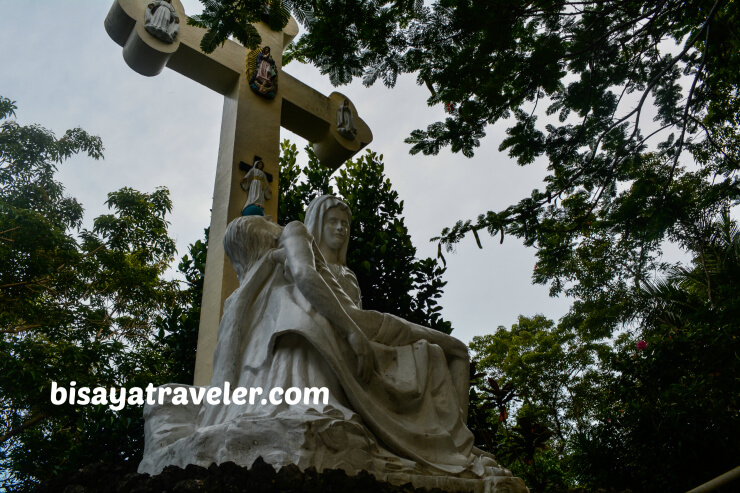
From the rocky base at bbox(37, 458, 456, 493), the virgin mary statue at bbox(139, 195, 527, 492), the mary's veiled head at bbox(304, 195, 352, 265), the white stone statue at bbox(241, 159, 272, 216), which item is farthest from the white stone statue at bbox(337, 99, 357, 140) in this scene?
the rocky base at bbox(37, 458, 456, 493)

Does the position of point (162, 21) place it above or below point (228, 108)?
above

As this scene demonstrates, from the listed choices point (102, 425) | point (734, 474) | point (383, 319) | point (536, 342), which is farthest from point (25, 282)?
point (536, 342)

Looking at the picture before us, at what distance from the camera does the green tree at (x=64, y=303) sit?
914cm

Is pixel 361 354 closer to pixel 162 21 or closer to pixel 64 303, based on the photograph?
pixel 162 21

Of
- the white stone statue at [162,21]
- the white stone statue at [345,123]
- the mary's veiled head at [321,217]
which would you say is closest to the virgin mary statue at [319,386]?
the mary's veiled head at [321,217]

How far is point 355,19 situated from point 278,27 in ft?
2.32

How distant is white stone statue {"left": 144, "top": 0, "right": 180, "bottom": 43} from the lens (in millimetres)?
5883

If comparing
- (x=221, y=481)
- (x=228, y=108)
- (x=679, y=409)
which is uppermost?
(x=228, y=108)

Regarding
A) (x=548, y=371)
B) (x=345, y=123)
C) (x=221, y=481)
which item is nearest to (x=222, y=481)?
(x=221, y=481)

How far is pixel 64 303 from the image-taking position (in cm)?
1139

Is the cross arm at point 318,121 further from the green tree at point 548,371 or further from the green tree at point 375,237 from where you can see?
the green tree at point 548,371

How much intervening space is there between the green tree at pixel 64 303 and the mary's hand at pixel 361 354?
397 centimetres

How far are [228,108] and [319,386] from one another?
404 centimetres

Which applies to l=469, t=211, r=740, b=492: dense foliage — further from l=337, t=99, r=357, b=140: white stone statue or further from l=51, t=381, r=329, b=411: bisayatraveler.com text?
l=337, t=99, r=357, b=140: white stone statue
